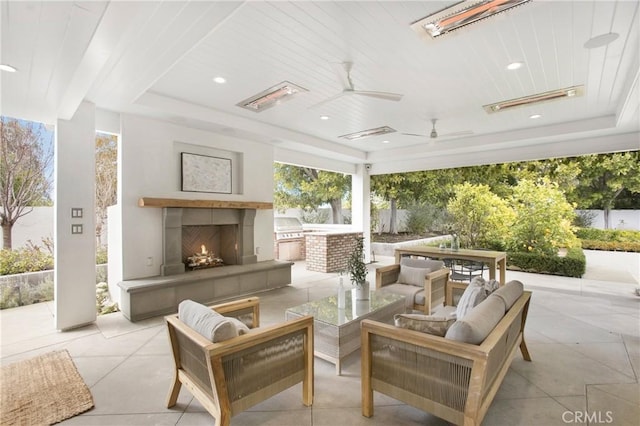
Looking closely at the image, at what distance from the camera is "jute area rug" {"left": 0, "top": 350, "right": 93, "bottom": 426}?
2186 millimetres

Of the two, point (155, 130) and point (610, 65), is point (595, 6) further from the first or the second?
point (155, 130)

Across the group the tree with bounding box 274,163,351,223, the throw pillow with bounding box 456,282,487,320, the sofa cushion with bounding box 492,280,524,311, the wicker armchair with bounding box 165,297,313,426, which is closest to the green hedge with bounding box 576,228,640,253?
the tree with bounding box 274,163,351,223

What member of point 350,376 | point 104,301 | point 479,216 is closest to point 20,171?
point 104,301

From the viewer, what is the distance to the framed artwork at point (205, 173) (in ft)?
16.5

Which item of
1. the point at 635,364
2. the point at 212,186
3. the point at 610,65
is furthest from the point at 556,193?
the point at 212,186

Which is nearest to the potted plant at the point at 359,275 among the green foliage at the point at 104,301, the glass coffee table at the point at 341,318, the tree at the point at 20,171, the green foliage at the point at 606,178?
the glass coffee table at the point at 341,318

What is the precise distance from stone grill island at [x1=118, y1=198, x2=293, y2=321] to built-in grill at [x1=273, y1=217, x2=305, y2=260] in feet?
9.96

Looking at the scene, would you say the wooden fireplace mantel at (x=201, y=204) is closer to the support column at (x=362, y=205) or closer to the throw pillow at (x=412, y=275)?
the throw pillow at (x=412, y=275)

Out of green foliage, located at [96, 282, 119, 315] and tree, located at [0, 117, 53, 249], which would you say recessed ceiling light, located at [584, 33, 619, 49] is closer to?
green foliage, located at [96, 282, 119, 315]

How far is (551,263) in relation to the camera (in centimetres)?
688

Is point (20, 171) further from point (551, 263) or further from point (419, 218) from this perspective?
point (419, 218)

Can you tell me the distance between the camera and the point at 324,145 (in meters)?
6.70

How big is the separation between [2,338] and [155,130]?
3.08 meters

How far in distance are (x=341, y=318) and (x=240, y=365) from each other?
1.29 metres
